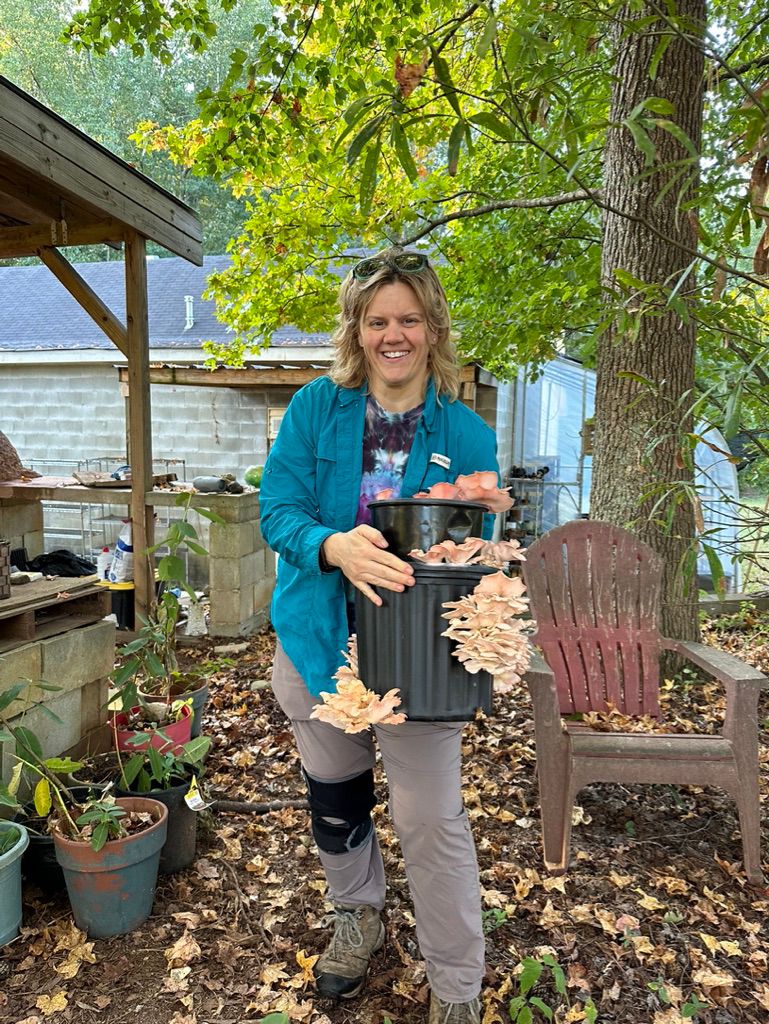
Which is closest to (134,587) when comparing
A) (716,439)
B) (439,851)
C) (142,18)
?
(142,18)

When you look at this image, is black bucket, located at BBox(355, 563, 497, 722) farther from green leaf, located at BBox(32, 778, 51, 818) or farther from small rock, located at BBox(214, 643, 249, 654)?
small rock, located at BBox(214, 643, 249, 654)

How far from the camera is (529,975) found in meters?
1.70

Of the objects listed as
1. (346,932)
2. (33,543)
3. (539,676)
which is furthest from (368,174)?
(33,543)

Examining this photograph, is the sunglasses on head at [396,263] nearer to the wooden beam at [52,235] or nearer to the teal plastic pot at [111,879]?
the teal plastic pot at [111,879]

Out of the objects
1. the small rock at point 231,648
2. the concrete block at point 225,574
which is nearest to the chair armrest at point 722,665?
the small rock at point 231,648

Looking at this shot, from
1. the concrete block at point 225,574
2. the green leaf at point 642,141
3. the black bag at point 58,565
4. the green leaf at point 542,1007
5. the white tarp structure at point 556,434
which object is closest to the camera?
the green leaf at point 642,141

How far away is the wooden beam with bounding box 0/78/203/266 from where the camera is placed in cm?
295

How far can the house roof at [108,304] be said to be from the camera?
403 inches

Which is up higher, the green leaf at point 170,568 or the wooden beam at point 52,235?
the wooden beam at point 52,235

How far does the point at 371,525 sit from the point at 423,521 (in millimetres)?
201

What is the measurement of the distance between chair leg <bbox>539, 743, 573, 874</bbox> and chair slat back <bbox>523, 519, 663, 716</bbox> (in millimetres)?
528

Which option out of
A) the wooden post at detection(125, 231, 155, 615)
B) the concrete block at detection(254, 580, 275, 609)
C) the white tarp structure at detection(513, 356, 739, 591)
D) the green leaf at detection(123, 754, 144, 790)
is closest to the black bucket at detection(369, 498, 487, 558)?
the green leaf at detection(123, 754, 144, 790)

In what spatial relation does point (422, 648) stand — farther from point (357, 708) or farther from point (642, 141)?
point (642, 141)

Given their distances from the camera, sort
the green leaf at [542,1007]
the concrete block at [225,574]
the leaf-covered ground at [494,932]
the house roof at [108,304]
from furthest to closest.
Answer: the house roof at [108,304] < the concrete block at [225,574] < the leaf-covered ground at [494,932] < the green leaf at [542,1007]
